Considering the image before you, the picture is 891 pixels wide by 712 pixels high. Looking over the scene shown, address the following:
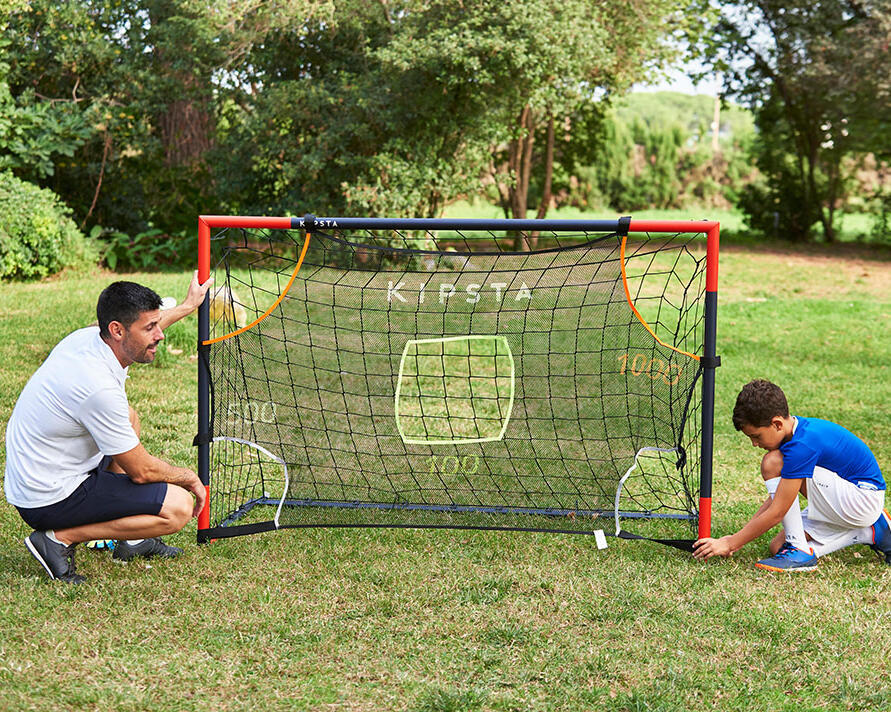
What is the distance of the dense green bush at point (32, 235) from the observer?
34.7 ft

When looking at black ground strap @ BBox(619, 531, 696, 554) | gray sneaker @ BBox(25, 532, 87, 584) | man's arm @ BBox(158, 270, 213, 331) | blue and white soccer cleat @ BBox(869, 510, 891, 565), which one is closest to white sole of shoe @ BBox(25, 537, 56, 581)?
gray sneaker @ BBox(25, 532, 87, 584)

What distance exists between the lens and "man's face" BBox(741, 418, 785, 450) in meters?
3.73

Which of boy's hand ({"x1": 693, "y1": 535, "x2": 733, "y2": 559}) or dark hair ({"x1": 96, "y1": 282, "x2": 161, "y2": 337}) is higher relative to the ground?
dark hair ({"x1": 96, "y1": 282, "x2": 161, "y2": 337})

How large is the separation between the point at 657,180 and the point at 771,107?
8693 mm

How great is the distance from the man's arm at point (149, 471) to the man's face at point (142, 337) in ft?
1.16

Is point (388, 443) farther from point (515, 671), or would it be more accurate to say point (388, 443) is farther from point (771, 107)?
point (771, 107)

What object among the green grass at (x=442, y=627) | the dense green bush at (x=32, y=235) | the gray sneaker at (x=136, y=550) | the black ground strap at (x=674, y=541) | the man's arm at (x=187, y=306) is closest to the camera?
the green grass at (x=442, y=627)

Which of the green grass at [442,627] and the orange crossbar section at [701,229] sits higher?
the orange crossbar section at [701,229]

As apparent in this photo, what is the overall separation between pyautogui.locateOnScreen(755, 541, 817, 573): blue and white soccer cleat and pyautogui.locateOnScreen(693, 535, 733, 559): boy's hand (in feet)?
0.49

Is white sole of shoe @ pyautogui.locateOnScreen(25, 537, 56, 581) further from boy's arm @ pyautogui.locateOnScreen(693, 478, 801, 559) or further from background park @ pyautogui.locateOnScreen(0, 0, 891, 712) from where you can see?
boy's arm @ pyautogui.locateOnScreen(693, 478, 801, 559)

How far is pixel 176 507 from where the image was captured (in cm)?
368

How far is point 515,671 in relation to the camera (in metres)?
3.03

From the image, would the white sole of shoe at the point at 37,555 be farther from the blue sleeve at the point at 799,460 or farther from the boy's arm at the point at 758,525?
the blue sleeve at the point at 799,460

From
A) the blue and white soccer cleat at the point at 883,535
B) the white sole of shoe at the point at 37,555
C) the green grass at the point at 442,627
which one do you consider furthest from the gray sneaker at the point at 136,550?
the blue and white soccer cleat at the point at 883,535
